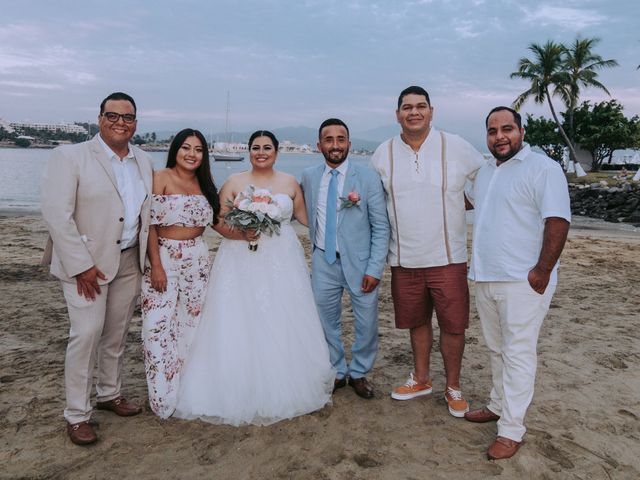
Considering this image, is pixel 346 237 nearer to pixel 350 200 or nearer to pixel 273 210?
pixel 350 200

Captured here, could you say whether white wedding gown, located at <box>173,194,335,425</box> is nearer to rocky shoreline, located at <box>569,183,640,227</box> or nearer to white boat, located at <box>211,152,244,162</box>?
rocky shoreline, located at <box>569,183,640,227</box>

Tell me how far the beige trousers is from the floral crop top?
0.34 meters

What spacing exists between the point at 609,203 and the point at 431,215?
2643 cm

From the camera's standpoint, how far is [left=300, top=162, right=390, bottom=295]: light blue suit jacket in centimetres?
465

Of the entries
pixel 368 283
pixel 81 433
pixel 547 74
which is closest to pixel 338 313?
pixel 368 283

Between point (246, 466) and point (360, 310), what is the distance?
1.77 meters

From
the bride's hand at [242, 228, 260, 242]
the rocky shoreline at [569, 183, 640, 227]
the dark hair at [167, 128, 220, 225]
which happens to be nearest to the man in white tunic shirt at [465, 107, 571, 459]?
the bride's hand at [242, 228, 260, 242]

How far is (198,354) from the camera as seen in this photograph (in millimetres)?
4535

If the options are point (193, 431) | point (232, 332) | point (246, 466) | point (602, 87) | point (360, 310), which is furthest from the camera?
point (602, 87)

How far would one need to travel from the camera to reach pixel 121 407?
4477 mm

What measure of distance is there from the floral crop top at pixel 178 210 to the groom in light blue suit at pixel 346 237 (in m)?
1.07

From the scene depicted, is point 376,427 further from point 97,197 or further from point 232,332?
point 97,197

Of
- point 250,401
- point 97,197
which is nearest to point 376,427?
point 250,401

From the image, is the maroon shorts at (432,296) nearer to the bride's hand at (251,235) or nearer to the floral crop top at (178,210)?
the bride's hand at (251,235)
